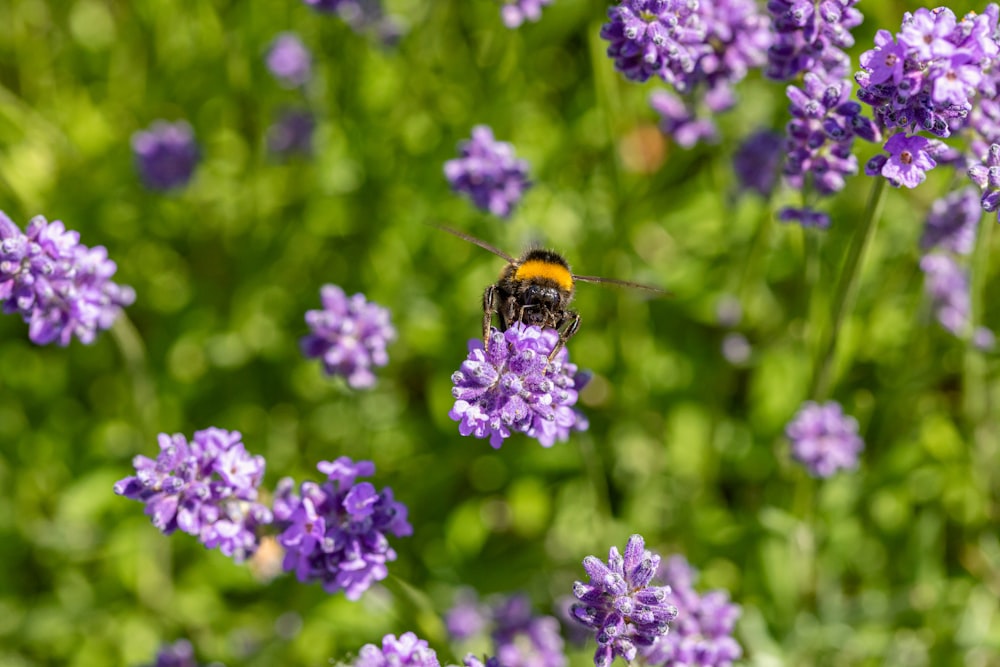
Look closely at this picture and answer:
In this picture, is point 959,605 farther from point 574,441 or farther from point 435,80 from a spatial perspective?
point 435,80

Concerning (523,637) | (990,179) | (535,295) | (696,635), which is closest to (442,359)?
(523,637)

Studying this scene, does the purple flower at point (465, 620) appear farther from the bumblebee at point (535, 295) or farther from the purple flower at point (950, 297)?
the purple flower at point (950, 297)

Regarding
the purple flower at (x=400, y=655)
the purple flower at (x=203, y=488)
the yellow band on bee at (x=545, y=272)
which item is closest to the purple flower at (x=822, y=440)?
the yellow band on bee at (x=545, y=272)

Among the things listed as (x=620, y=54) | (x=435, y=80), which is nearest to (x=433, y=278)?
(x=435, y=80)

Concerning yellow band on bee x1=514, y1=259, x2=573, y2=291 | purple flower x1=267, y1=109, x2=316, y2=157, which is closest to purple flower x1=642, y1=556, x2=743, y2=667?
yellow band on bee x1=514, y1=259, x2=573, y2=291

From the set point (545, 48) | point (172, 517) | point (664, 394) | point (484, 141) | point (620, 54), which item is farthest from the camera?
point (545, 48)

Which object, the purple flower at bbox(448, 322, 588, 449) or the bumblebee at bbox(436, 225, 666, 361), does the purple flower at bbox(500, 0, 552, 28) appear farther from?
the purple flower at bbox(448, 322, 588, 449)

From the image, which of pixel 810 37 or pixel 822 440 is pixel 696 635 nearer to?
pixel 822 440
